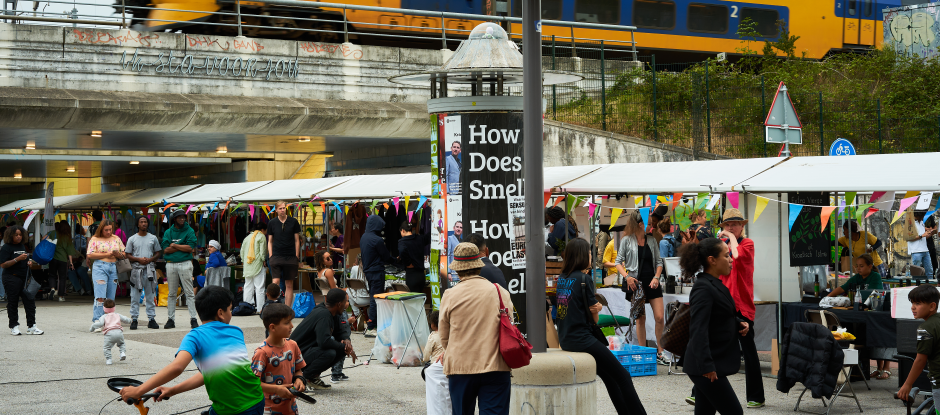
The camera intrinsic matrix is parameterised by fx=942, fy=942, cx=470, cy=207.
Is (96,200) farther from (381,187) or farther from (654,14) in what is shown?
(654,14)

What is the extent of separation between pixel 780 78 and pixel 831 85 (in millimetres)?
2387

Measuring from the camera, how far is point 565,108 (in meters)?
22.0

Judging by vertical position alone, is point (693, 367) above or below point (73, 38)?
below

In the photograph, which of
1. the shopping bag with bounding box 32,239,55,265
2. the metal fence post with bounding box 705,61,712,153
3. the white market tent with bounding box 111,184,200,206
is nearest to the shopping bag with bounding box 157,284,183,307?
the white market tent with bounding box 111,184,200,206

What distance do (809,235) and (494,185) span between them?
13.1 ft

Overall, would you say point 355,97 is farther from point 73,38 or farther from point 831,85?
point 831,85

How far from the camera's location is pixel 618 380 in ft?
22.0

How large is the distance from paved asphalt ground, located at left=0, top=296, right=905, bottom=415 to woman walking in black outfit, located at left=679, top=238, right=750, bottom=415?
6.14ft

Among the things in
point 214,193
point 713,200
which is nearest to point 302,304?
point 214,193

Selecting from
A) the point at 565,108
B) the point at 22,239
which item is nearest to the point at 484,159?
the point at 22,239

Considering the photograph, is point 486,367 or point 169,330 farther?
point 169,330

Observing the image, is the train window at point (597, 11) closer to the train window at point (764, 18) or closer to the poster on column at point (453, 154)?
the train window at point (764, 18)

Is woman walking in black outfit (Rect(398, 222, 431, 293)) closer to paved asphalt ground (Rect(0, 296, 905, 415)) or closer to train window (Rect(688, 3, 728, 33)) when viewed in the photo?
paved asphalt ground (Rect(0, 296, 905, 415))

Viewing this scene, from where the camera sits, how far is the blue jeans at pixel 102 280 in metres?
13.1
